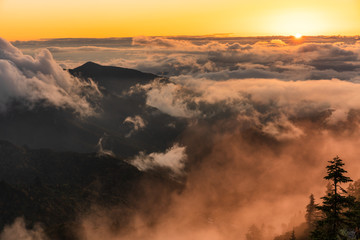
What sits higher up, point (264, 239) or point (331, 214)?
point (331, 214)

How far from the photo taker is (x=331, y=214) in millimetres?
38844

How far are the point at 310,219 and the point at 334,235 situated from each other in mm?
93704

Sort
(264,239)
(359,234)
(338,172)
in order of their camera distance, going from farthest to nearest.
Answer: (264,239) < (359,234) < (338,172)

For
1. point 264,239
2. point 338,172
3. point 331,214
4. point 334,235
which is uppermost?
point 338,172

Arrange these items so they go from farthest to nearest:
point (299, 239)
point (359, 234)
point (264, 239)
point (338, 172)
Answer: point (264, 239) < point (299, 239) < point (359, 234) < point (338, 172)

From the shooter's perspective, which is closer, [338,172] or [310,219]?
[338,172]

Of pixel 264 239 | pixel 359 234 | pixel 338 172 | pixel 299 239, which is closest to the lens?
pixel 338 172

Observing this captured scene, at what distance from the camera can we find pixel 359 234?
6278cm

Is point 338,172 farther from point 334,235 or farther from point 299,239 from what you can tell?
point 299,239

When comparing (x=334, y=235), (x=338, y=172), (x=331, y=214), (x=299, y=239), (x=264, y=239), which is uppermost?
(x=338, y=172)

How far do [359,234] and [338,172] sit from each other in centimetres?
3535

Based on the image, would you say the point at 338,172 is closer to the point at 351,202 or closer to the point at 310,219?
the point at 351,202

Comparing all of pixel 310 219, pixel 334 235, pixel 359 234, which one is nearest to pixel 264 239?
pixel 310 219

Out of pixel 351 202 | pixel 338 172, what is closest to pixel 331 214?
pixel 351 202
